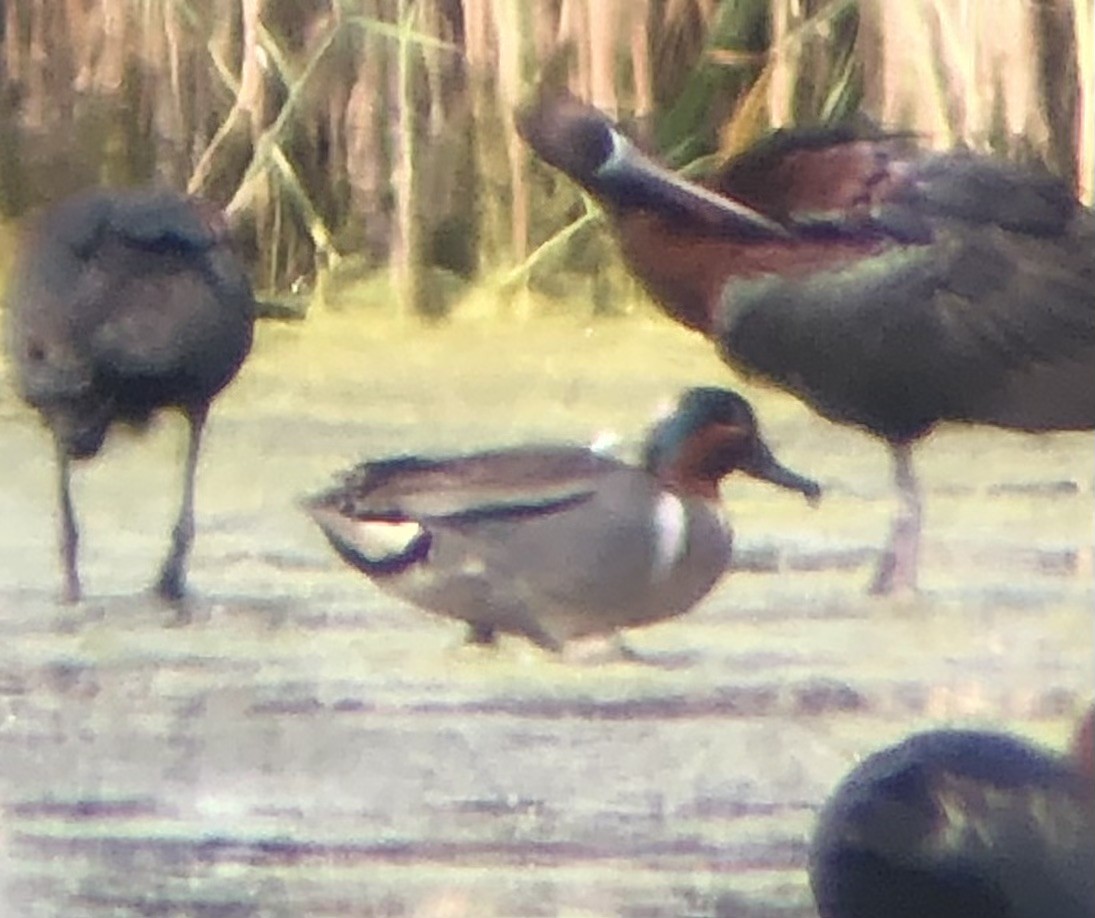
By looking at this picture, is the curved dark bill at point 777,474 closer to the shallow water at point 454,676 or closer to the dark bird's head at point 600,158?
the shallow water at point 454,676

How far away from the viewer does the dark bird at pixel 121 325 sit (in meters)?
1.33

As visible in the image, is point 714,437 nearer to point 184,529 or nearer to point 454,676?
point 454,676

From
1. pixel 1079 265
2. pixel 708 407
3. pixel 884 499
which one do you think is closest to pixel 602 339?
pixel 708 407

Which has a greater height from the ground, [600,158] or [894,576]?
[600,158]

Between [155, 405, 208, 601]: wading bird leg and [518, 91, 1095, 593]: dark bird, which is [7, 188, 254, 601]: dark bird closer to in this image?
[155, 405, 208, 601]: wading bird leg

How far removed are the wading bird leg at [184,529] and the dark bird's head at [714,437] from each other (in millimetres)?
290

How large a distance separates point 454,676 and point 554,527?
0.11 metres

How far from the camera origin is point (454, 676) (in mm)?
1321

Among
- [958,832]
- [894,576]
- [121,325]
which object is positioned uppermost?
[121,325]

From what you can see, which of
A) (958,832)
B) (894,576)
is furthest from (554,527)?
(958,832)

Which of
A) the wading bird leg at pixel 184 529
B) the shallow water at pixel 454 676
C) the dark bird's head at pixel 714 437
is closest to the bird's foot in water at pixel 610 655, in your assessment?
the shallow water at pixel 454 676

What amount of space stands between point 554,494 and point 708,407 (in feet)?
0.37

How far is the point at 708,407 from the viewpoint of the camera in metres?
1.33

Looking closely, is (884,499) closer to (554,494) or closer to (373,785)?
(554,494)
